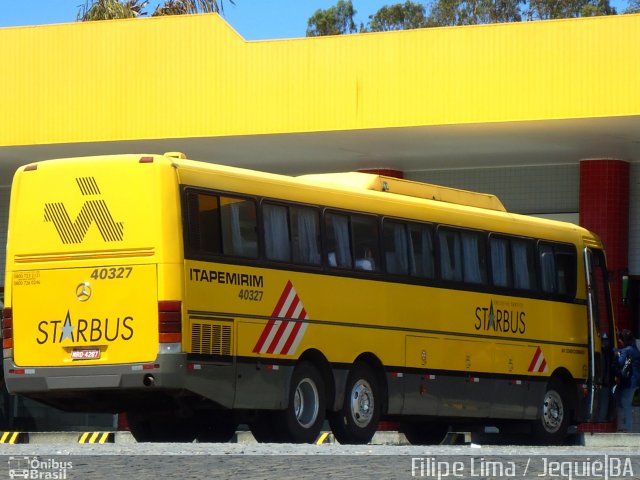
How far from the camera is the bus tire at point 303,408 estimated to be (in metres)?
16.6

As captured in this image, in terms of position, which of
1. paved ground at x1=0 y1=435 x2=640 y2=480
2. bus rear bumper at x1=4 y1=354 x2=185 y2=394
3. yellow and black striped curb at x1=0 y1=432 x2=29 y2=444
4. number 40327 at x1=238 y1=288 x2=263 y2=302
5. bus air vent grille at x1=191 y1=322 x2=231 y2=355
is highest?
number 40327 at x1=238 y1=288 x2=263 y2=302

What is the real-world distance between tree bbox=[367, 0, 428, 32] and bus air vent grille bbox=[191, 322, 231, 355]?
192 feet

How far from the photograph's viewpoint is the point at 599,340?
23062 mm

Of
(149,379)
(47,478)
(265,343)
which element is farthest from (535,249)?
(47,478)

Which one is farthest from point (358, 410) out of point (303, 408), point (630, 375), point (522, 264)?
point (630, 375)

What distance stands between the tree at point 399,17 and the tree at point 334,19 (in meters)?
1.26

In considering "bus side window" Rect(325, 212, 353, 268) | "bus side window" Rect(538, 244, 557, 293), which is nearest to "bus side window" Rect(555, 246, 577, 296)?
"bus side window" Rect(538, 244, 557, 293)

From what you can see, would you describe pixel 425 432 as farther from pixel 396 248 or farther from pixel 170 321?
pixel 170 321

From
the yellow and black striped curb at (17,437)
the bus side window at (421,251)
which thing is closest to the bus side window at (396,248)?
the bus side window at (421,251)

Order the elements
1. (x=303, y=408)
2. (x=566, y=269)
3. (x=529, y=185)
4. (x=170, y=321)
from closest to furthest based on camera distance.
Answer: (x=170, y=321) < (x=303, y=408) < (x=566, y=269) < (x=529, y=185)

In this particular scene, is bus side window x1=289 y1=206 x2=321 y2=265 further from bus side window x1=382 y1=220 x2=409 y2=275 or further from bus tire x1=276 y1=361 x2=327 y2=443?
bus side window x1=382 y1=220 x2=409 y2=275

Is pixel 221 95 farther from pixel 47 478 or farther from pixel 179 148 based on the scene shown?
pixel 47 478

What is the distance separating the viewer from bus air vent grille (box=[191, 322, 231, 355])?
15.5 meters

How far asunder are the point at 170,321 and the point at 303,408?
2365 millimetres
